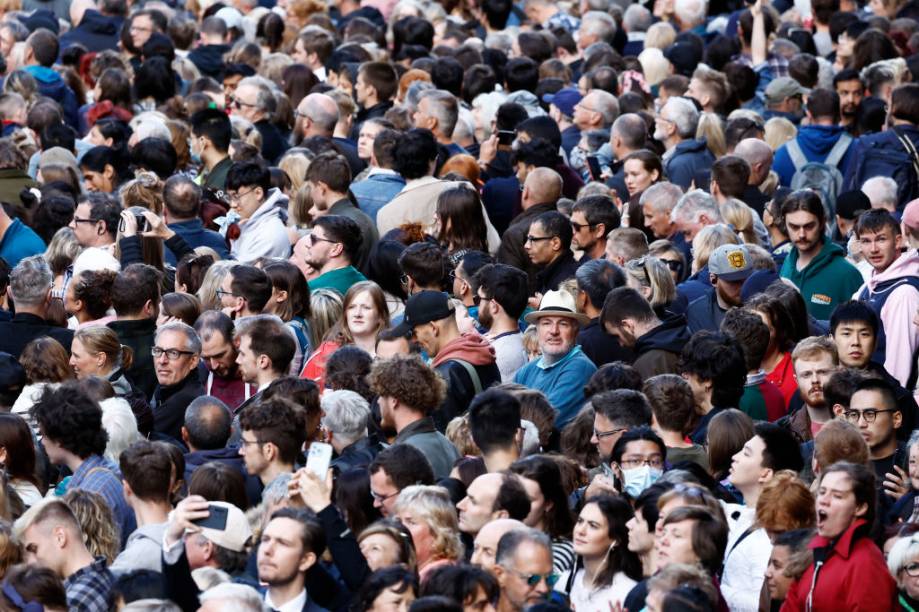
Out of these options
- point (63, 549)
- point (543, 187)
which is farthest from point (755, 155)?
point (63, 549)

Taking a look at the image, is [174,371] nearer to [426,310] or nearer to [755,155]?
[426,310]

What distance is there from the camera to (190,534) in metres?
6.78

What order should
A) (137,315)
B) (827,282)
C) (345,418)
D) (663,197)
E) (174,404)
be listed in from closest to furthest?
(345,418) < (174,404) < (137,315) < (827,282) < (663,197)

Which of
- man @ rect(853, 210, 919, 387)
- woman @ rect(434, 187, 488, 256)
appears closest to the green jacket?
man @ rect(853, 210, 919, 387)

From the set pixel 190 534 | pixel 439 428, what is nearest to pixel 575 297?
pixel 439 428

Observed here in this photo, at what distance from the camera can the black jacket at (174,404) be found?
875cm

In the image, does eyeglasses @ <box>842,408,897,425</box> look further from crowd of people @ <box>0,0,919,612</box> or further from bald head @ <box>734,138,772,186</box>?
bald head @ <box>734,138,772,186</box>

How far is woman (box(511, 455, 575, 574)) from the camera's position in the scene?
717 centimetres

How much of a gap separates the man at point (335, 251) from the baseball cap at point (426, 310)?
111cm

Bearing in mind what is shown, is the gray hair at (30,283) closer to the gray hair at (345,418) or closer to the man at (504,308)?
the gray hair at (345,418)

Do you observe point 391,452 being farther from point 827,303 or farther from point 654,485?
point 827,303

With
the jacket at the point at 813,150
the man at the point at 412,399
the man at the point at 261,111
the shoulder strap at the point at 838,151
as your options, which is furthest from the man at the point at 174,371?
the shoulder strap at the point at 838,151

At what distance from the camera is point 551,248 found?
1030cm

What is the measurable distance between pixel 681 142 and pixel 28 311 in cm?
521
